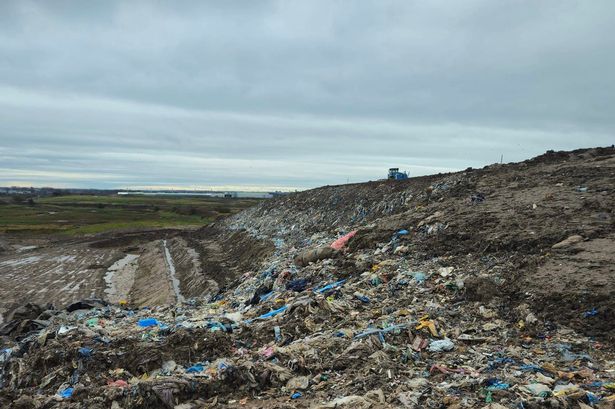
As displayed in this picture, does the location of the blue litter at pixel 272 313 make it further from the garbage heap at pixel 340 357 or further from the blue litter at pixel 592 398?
the blue litter at pixel 592 398

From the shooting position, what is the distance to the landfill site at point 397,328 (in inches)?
200

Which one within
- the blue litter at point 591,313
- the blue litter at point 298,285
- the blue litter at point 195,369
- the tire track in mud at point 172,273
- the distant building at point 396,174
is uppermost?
the distant building at point 396,174

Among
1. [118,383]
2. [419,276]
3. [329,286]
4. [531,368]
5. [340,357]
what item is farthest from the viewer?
[329,286]

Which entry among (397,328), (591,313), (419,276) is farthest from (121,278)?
(591,313)

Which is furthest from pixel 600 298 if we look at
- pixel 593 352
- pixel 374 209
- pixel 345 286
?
pixel 374 209

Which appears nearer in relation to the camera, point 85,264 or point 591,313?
point 591,313

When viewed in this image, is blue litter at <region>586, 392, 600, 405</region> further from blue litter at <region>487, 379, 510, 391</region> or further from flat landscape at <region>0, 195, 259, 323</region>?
flat landscape at <region>0, 195, 259, 323</region>

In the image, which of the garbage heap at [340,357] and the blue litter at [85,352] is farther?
the blue litter at [85,352]

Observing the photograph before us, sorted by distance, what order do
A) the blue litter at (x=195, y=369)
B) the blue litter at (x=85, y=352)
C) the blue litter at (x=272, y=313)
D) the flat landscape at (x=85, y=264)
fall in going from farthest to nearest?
the flat landscape at (x=85, y=264) < the blue litter at (x=272, y=313) < the blue litter at (x=85, y=352) < the blue litter at (x=195, y=369)

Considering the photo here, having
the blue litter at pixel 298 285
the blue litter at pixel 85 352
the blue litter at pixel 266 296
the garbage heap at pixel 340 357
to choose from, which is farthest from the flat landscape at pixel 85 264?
the blue litter at pixel 85 352

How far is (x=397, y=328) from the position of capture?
6559 millimetres

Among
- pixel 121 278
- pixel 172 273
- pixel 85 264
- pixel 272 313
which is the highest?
pixel 272 313

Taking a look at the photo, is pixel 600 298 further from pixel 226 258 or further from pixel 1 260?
pixel 1 260

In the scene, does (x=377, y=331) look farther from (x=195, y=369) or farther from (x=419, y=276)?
(x=195, y=369)
